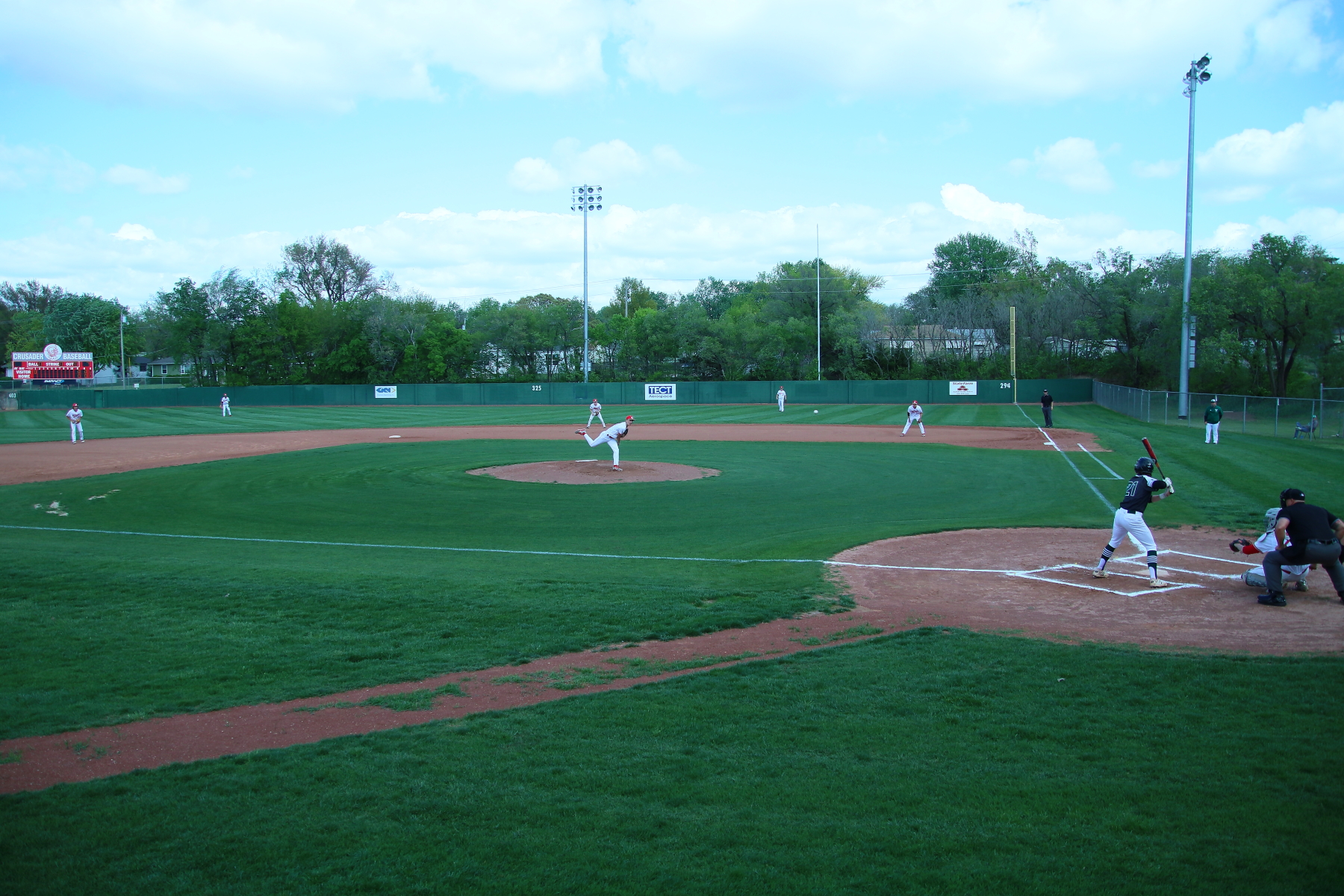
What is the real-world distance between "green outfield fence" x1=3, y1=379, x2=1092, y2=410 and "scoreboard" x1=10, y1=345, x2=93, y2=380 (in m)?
1.44

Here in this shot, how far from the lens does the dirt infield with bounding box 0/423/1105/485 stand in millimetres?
30781

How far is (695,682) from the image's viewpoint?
8.07 metres

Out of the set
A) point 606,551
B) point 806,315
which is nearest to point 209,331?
point 806,315

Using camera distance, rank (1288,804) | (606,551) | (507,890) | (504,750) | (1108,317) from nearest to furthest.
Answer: (507,890)
(1288,804)
(504,750)
(606,551)
(1108,317)

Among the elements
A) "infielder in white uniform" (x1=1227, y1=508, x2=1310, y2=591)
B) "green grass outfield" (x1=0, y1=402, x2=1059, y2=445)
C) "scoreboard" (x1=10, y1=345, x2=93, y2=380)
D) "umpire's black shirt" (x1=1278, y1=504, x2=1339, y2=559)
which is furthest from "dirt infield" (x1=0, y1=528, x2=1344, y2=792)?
"scoreboard" (x1=10, y1=345, x2=93, y2=380)

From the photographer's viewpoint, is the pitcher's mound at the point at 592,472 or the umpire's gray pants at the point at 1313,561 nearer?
the umpire's gray pants at the point at 1313,561

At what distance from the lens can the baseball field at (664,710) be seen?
4.86 metres

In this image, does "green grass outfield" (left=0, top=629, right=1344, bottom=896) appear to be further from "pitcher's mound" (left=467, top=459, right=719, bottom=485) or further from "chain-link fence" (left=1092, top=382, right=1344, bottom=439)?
"chain-link fence" (left=1092, top=382, right=1344, bottom=439)

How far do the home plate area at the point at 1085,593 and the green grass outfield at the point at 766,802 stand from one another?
2013 millimetres

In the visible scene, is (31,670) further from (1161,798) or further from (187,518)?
(187,518)

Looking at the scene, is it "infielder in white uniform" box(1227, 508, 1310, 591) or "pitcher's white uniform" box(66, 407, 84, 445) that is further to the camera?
"pitcher's white uniform" box(66, 407, 84, 445)

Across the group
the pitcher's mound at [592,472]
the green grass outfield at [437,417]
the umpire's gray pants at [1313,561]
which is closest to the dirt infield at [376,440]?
the green grass outfield at [437,417]

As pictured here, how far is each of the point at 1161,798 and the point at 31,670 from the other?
9654mm

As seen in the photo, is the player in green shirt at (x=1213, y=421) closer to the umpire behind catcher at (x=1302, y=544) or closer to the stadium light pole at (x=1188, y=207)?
the stadium light pole at (x=1188, y=207)
